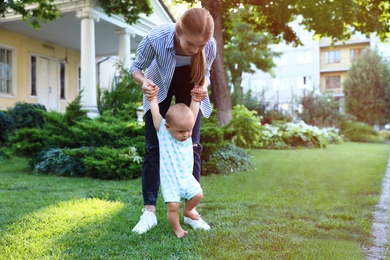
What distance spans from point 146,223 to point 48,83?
12.7 metres

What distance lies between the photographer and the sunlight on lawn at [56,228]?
2307mm

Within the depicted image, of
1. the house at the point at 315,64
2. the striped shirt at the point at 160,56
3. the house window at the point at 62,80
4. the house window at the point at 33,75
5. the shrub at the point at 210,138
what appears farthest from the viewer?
the house at the point at 315,64

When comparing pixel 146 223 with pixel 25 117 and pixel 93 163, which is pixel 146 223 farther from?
pixel 25 117

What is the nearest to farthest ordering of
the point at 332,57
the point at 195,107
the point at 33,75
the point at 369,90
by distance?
the point at 195,107, the point at 33,75, the point at 369,90, the point at 332,57

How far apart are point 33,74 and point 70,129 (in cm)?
871

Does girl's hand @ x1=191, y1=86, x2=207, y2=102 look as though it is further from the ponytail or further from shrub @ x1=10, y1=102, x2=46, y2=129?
shrub @ x1=10, y1=102, x2=46, y2=129

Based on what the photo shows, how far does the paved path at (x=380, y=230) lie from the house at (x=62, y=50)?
8.03 meters

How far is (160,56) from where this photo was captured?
8.68ft

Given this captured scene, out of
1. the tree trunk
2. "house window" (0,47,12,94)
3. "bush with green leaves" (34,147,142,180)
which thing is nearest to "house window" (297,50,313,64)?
"house window" (0,47,12,94)

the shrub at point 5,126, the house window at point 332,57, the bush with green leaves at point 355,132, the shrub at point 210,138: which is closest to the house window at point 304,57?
the house window at point 332,57

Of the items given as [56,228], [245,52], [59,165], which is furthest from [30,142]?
[245,52]

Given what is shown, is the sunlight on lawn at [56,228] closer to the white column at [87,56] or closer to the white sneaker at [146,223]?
the white sneaker at [146,223]

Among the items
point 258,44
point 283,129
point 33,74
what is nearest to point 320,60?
point 258,44

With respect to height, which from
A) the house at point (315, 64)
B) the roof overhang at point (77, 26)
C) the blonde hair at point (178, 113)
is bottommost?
the blonde hair at point (178, 113)
